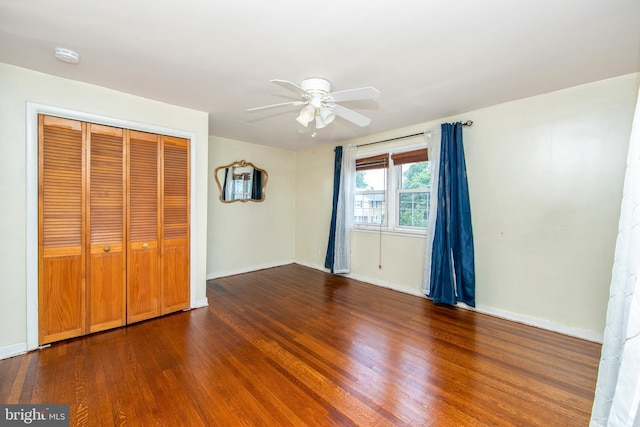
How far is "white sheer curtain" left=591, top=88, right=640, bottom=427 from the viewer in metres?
0.94

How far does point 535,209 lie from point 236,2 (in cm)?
331

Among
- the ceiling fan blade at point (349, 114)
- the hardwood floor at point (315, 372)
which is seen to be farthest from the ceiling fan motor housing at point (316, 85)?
the hardwood floor at point (315, 372)

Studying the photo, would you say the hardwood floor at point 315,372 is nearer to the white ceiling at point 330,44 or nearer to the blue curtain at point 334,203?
the blue curtain at point 334,203

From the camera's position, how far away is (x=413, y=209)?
3.98 meters

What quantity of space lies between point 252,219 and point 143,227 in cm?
227

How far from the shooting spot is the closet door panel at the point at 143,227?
9.29ft

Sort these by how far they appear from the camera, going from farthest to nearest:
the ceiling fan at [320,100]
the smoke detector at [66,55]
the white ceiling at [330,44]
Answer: the ceiling fan at [320,100] < the smoke detector at [66,55] < the white ceiling at [330,44]

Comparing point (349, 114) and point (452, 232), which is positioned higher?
point (349, 114)

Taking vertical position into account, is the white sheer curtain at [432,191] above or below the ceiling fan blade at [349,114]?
below

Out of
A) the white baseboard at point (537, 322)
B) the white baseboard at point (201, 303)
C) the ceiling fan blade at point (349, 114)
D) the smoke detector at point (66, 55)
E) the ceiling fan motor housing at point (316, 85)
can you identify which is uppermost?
the smoke detector at point (66, 55)

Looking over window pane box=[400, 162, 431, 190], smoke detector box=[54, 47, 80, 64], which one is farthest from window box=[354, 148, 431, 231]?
smoke detector box=[54, 47, 80, 64]

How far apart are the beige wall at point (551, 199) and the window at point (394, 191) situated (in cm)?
67

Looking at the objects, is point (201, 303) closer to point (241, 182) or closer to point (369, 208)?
point (241, 182)

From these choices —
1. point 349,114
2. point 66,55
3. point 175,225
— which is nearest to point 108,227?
point 175,225
